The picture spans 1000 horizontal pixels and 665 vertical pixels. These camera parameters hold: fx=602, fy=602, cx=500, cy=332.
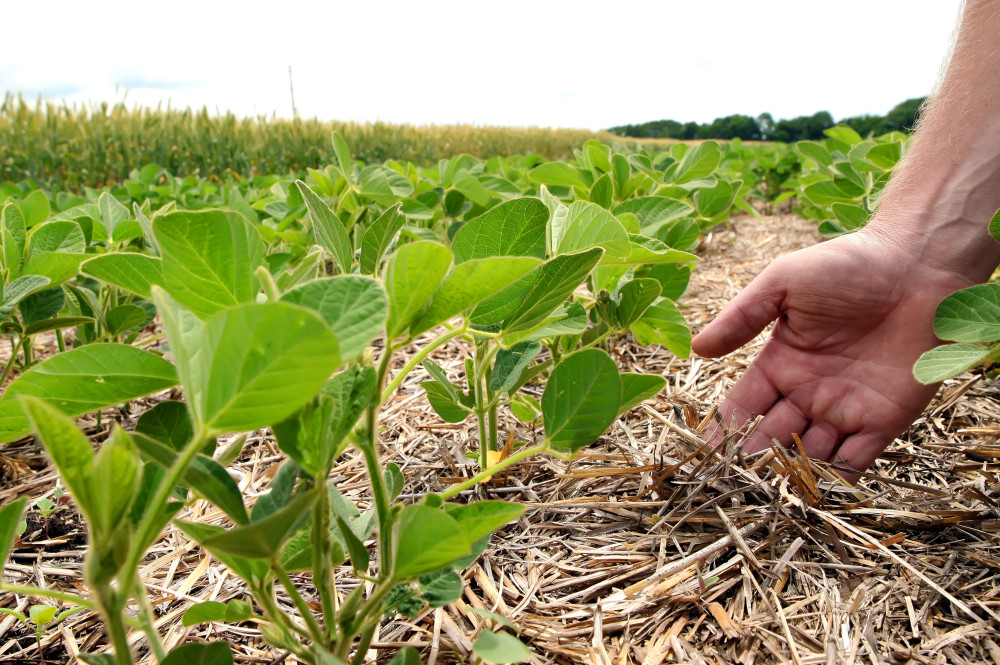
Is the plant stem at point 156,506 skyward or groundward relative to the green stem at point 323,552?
skyward

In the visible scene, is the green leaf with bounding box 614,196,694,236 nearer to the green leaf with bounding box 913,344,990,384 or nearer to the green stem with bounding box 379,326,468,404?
the green leaf with bounding box 913,344,990,384

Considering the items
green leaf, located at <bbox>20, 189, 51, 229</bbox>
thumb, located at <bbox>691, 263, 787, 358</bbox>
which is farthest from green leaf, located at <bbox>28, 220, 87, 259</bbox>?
thumb, located at <bbox>691, 263, 787, 358</bbox>

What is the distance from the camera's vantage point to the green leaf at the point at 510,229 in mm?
625

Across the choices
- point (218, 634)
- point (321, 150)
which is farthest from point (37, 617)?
point (321, 150)

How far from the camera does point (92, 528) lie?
Answer: 14.6 inches

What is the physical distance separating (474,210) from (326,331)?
6.12ft

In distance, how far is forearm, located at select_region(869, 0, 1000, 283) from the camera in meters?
1.23

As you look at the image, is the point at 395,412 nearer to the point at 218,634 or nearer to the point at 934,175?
the point at 218,634

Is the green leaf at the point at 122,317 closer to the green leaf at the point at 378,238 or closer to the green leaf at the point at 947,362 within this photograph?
the green leaf at the point at 378,238

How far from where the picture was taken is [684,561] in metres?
0.85

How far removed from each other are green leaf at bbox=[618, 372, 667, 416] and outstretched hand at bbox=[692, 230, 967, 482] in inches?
23.6

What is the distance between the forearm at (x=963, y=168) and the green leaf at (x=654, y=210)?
1.66 feet

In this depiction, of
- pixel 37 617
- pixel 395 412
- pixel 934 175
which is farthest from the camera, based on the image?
pixel 395 412

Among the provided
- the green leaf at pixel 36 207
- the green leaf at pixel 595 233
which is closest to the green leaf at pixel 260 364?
the green leaf at pixel 595 233
